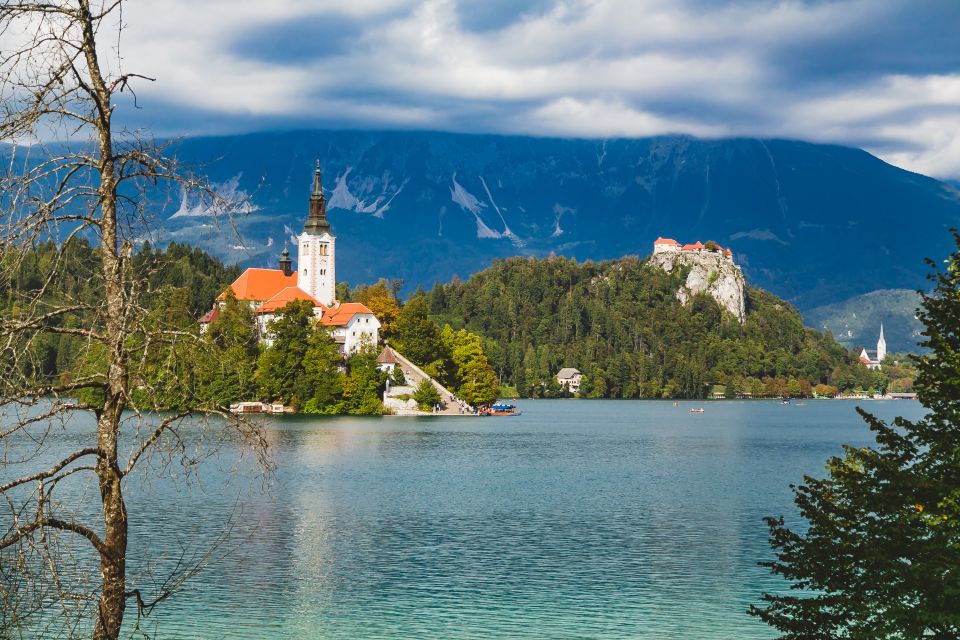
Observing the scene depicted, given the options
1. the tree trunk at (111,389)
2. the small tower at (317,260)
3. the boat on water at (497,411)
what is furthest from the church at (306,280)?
the tree trunk at (111,389)

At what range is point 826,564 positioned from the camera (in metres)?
17.3

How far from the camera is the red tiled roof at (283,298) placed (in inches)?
5699

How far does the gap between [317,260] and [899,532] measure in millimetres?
145090

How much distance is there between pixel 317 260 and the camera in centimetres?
15788

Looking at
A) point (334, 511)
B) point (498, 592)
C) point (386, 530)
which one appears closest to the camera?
point (498, 592)

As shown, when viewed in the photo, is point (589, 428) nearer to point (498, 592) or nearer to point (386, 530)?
point (386, 530)

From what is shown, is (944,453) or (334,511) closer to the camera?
(944,453)

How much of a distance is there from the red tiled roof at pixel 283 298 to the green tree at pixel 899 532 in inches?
5018

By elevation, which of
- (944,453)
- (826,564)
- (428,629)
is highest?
(944,453)

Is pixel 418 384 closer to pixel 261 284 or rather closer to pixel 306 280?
pixel 306 280

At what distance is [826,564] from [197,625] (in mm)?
16932

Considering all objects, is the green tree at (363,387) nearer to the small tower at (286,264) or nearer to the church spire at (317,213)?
the church spire at (317,213)

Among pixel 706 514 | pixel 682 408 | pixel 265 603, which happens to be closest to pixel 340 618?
pixel 265 603

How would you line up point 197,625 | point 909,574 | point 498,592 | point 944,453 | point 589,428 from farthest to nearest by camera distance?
point 589,428
point 498,592
point 197,625
point 944,453
point 909,574
